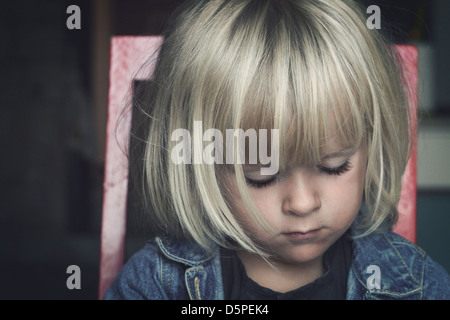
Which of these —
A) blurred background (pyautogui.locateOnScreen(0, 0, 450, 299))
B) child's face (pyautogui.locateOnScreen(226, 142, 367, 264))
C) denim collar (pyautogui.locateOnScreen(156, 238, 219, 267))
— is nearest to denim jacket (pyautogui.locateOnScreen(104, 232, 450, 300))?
denim collar (pyautogui.locateOnScreen(156, 238, 219, 267))

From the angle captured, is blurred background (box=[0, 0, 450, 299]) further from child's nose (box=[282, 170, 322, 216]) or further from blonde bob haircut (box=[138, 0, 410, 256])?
child's nose (box=[282, 170, 322, 216])

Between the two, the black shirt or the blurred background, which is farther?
the blurred background

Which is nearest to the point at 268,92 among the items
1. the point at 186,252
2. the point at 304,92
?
the point at 304,92

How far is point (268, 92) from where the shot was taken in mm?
538

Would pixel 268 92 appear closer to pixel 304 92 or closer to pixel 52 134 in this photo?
pixel 304 92

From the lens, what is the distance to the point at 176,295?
68cm

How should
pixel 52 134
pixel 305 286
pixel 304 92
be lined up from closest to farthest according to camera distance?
pixel 304 92
pixel 305 286
pixel 52 134

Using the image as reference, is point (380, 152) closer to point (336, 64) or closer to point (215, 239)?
point (336, 64)

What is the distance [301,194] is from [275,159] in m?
0.05

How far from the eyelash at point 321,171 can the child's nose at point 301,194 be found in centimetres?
2

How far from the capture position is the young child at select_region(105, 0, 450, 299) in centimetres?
54

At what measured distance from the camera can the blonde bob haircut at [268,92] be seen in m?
0.54

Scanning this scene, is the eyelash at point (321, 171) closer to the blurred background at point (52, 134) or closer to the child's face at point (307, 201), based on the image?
the child's face at point (307, 201)
